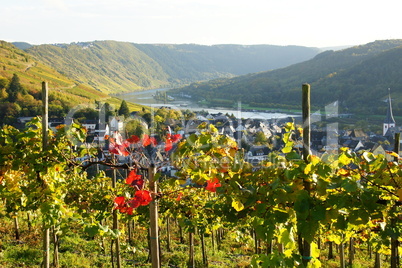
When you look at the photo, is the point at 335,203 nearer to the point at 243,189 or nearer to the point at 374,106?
the point at 243,189

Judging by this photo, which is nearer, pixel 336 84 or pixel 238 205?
pixel 238 205

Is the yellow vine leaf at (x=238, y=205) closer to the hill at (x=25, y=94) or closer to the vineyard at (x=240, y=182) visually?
the vineyard at (x=240, y=182)

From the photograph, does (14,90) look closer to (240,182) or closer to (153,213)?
(153,213)

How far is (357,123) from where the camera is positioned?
3044 inches

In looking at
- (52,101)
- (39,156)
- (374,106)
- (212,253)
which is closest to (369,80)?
(374,106)

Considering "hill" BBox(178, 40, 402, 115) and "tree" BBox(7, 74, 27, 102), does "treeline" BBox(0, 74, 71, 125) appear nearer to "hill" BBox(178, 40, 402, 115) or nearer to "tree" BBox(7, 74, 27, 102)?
"tree" BBox(7, 74, 27, 102)

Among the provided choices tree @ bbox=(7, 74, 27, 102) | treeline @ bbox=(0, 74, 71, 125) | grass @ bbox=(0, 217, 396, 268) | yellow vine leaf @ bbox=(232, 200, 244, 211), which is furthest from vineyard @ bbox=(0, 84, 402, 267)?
tree @ bbox=(7, 74, 27, 102)

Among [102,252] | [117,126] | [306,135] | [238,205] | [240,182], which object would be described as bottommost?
[102,252]

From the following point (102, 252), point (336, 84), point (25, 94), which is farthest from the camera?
point (336, 84)

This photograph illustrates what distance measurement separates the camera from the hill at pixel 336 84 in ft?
326

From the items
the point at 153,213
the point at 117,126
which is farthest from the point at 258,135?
the point at 153,213

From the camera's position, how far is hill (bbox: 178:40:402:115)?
99.5m

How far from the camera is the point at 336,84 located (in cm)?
11069

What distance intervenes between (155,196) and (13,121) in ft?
186
